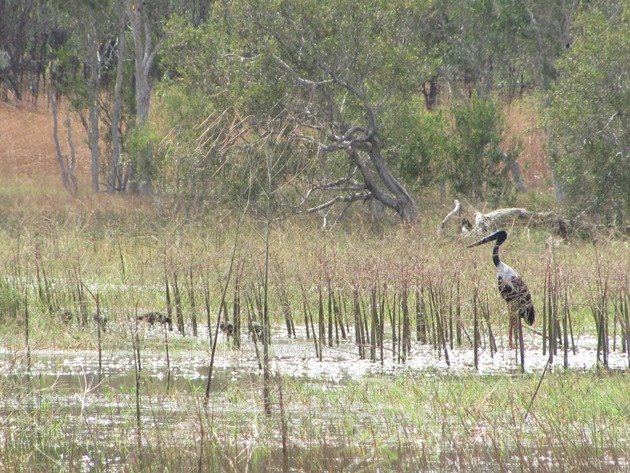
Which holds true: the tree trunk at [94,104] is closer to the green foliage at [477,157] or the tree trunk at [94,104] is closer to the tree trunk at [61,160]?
the tree trunk at [61,160]

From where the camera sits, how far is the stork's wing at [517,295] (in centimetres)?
1028

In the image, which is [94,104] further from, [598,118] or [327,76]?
[598,118]

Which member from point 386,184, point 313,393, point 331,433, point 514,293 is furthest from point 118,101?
point 331,433

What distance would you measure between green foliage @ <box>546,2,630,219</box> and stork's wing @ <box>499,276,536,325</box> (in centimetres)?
882

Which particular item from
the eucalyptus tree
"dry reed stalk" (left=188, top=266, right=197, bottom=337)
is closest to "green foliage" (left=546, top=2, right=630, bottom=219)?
the eucalyptus tree

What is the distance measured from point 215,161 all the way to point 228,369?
10244 millimetres

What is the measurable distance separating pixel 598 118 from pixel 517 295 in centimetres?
983

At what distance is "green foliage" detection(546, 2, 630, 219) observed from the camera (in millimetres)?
19406

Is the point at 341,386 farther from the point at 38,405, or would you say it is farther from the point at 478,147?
the point at 478,147

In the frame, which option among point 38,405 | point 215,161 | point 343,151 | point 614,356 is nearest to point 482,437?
point 38,405

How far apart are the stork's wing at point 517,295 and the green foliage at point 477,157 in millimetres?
11984

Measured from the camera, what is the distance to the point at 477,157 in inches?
917

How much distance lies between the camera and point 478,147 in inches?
923

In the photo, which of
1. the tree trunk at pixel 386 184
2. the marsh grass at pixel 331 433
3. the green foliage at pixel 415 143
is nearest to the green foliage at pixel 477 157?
the green foliage at pixel 415 143
